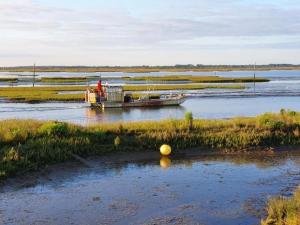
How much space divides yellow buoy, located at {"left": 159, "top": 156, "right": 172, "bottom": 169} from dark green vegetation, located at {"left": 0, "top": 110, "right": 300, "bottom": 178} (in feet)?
2.85

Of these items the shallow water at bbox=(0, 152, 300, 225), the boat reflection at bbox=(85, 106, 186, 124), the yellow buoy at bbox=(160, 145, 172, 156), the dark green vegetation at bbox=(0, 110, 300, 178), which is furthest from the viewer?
the boat reflection at bbox=(85, 106, 186, 124)

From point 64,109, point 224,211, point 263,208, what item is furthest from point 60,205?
point 64,109

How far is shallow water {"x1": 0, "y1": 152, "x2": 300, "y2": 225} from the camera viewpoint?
11.1 meters

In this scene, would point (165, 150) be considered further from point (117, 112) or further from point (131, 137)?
point (117, 112)

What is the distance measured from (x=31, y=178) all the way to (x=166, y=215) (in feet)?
16.2

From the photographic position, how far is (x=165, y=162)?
17.1 meters

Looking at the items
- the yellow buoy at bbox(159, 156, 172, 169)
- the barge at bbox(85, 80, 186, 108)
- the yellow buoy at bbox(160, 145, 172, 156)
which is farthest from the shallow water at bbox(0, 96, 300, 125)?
the yellow buoy at bbox(159, 156, 172, 169)

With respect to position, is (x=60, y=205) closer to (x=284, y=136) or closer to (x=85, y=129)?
(x=85, y=129)

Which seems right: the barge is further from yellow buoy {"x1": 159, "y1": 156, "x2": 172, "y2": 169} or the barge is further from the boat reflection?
yellow buoy {"x1": 159, "y1": 156, "x2": 172, "y2": 169}

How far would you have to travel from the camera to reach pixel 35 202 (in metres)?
12.3

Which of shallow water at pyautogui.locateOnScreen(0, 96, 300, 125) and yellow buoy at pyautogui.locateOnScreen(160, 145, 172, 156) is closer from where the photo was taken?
yellow buoy at pyautogui.locateOnScreen(160, 145, 172, 156)

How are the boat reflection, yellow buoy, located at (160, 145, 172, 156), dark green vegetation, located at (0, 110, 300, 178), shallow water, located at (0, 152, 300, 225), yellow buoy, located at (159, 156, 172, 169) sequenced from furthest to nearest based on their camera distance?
1. the boat reflection
2. yellow buoy, located at (160, 145, 172, 156)
3. yellow buoy, located at (159, 156, 172, 169)
4. dark green vegetation, located at (0, 110, 300, 178)
5. shallow water, located at (0, 152, 300, 225)

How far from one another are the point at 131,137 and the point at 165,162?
2137 mm

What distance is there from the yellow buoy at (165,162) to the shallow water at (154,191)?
5 cm
